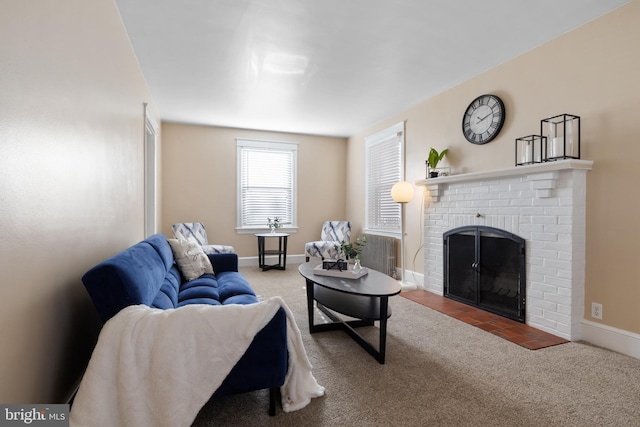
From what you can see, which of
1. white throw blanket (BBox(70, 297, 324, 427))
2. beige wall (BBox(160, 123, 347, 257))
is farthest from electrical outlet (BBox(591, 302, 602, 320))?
beige wall (BBox(160, 123, 347, 257))

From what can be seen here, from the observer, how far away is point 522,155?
3086 mm

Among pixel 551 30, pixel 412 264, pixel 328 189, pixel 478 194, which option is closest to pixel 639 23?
pixel 551 30

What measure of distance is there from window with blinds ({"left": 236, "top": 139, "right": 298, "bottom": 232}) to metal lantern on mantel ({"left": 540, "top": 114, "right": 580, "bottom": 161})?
14.4ft

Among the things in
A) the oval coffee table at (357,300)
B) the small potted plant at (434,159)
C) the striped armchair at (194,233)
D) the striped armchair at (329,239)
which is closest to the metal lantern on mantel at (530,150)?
the small potted plant at (434,159)

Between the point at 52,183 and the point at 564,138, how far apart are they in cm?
346

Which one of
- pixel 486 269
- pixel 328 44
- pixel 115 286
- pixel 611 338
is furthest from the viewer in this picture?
pixel 486 269

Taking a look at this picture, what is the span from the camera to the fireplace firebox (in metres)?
3.14

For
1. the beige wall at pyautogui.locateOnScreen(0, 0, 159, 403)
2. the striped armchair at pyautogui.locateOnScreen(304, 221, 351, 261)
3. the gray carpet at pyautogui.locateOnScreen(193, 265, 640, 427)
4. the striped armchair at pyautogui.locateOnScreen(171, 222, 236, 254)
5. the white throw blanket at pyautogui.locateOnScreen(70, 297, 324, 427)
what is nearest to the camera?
the beige wall at pyautogui.locateOnScreen(0, 0, 159, 403)

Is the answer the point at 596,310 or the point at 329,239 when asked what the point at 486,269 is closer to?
the point at 596,310

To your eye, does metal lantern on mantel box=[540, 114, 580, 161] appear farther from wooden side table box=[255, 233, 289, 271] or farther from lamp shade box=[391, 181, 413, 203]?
wooden side table box=[255, 233, 289, 271]

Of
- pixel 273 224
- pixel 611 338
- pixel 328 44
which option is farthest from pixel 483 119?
pixel 273 224

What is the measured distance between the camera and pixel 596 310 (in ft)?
8.50

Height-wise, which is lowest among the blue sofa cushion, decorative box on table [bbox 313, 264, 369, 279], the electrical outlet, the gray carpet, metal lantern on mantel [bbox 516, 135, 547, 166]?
the gray carpet

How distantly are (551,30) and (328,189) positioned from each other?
4.41 metres
